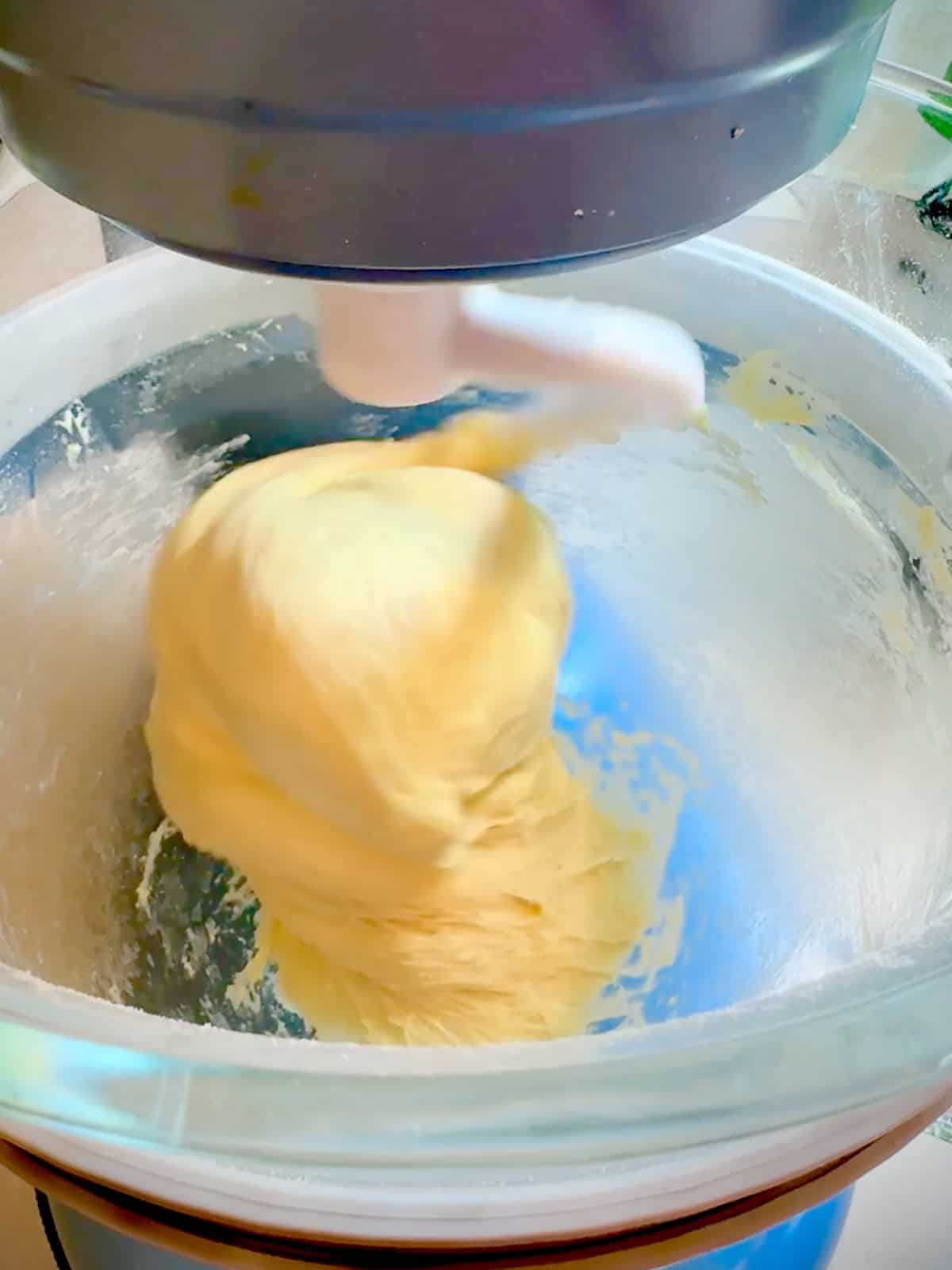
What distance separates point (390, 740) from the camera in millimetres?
552

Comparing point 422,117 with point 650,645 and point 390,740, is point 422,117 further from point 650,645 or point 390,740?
point 650,645

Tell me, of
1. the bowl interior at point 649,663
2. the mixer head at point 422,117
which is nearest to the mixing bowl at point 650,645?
the bowl interior at point 649,663

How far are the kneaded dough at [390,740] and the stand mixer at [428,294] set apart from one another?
16 cm

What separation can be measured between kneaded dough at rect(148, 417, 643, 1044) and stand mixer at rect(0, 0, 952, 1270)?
16 centimetres

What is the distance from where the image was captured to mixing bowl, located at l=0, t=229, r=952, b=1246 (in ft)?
1.75

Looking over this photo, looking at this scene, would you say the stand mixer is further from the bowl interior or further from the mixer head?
the bowl interior

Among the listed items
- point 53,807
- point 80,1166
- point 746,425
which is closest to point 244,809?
point 53,807

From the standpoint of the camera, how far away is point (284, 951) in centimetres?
66

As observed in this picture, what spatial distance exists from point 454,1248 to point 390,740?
23cm

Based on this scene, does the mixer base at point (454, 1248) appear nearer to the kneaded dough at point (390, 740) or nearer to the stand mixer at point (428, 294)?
the stand mixer at point (428, 294)

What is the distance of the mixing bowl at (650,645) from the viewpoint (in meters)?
0.53

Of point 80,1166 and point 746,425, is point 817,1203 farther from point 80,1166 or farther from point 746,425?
point 746,425

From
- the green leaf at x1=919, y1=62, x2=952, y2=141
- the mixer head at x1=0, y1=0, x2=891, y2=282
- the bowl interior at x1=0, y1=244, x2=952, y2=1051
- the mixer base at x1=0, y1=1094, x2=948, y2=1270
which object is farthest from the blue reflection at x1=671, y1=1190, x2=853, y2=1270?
the green leaf at x1=919, y1=62, x2=952, y2=141

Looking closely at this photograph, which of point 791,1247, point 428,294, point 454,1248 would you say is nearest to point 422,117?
point 428,294
